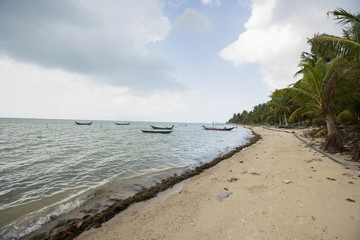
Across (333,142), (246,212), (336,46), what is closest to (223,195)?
(246,212)

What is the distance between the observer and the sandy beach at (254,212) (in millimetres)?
2693

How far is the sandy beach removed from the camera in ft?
8.84

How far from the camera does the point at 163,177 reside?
7395 mm

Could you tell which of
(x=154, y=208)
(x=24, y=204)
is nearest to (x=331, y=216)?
(x=154, y=208)

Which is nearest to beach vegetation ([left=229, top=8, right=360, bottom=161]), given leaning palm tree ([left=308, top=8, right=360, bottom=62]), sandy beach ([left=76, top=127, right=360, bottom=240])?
leaning palm tree ([left=308, top=8, right=360, bottom=62])

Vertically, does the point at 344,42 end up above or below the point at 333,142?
above

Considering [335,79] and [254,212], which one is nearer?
[254,212]

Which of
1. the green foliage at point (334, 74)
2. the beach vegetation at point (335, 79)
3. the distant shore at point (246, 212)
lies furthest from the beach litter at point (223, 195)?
the green foliage at point (334, 74)

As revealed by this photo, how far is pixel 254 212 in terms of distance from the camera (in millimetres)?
3336

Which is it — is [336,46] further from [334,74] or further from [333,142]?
[333,142]

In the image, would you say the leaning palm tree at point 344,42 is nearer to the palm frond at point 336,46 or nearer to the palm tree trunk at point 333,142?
the palm frond at point 336,46

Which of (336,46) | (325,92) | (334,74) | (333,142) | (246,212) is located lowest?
(246,212)

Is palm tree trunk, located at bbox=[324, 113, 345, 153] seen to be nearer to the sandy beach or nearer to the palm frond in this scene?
the sandy beach

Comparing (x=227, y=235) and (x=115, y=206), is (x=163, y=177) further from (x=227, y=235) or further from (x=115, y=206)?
(x=227, y=235)
